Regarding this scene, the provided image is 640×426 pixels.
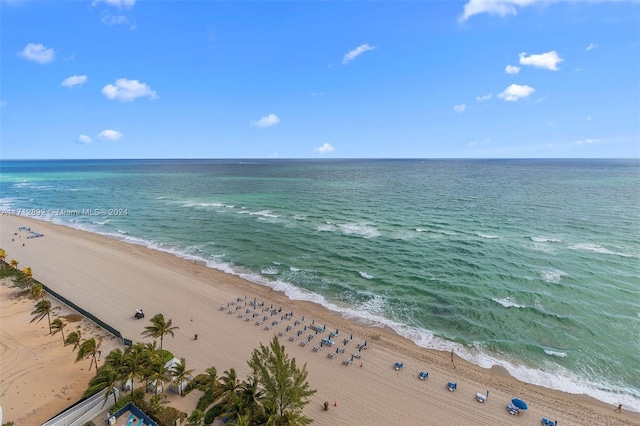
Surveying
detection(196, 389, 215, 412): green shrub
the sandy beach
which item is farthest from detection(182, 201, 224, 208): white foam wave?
detection(196, 389, 215, 412): green shrub

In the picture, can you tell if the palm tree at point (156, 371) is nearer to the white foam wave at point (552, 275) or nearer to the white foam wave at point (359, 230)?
the white foam wave at point (359, 230)

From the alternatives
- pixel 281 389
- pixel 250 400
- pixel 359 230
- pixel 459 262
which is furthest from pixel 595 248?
pixel 250 400

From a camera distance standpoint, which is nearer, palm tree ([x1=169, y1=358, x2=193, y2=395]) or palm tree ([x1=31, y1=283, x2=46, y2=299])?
palm tree ([x1=169, y1=358, x2=193, y2=395])

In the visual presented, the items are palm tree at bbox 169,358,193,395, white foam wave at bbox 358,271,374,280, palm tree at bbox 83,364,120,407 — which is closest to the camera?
palm tree at bbox 83,364,120,407

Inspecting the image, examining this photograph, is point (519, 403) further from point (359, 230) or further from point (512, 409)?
point (359, 230)

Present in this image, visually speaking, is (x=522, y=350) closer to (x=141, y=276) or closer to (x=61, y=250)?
(x=141, y=276)

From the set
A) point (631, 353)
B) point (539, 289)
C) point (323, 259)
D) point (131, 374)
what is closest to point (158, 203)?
point (323, 259)

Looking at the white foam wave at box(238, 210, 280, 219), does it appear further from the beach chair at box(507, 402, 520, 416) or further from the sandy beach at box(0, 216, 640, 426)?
the beach chair at box(507, 402, 520, 416)
